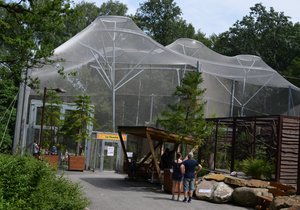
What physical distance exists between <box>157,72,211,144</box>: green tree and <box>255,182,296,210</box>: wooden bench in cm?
410

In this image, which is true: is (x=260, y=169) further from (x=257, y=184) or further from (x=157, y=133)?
(x=157, y=133)

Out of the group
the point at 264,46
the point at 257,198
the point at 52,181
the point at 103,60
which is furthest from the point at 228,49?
the point at 52,181

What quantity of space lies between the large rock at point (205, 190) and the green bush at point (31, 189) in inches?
275

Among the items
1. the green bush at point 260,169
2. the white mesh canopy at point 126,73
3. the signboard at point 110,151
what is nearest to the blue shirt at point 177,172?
the green bush at point 260,169

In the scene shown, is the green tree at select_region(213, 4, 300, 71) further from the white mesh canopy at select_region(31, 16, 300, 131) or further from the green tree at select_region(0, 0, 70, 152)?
the green tree at select_region(0, 0, 70, 152)

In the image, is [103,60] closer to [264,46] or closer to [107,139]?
[107,139]

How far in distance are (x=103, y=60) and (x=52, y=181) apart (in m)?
24.0

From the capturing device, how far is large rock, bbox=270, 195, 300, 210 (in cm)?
1406

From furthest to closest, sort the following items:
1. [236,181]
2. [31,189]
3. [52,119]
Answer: [52,119] → [236,181] → [31,189]

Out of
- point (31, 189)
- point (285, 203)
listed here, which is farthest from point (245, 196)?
point (31, 189)

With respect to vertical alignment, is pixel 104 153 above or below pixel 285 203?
above

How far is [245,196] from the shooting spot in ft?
56.2

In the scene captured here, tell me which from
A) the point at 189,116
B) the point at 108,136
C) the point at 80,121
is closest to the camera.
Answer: the point at 189,116

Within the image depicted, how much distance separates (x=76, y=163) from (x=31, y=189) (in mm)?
20442
